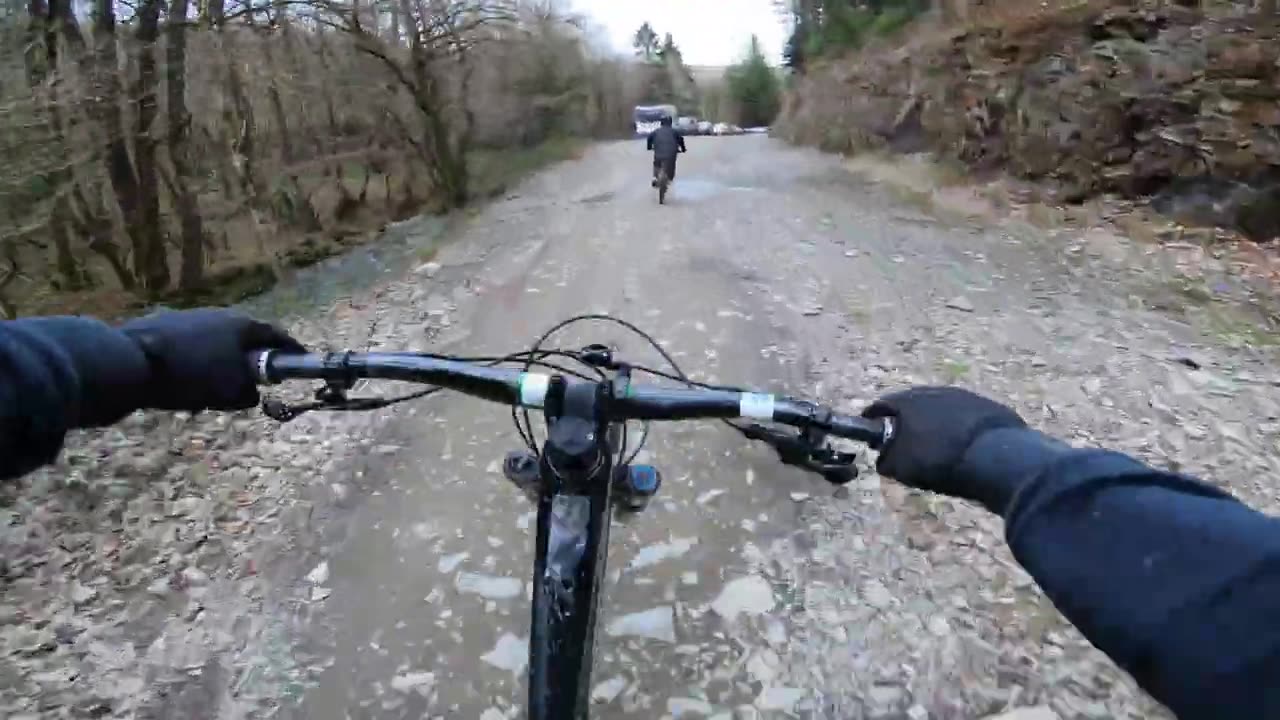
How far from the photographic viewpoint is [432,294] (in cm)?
966

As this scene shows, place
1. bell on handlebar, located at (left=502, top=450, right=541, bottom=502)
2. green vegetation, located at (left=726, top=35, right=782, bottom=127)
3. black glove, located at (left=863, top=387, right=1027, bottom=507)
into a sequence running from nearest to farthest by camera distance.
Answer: black glove, located at (left=863, top=387, right=1027, bottom=507) → bell on handlebar, located at (left=502, top=450, right=541, bottom=502) → green vegetation, located at (left=726, top=35, right=782, bottom=127)

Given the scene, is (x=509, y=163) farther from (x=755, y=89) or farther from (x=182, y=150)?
(x=755, y=89)

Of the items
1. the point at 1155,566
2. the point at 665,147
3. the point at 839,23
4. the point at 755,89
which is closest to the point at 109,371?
the point at 1155,566

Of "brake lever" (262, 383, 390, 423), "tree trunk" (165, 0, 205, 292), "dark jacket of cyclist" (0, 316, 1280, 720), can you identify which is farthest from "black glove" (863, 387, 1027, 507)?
"tree trunk" (165, 0, 205, 292)

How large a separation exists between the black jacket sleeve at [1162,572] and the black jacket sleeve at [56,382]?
199 centimetres

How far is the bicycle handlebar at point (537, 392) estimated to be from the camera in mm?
2109

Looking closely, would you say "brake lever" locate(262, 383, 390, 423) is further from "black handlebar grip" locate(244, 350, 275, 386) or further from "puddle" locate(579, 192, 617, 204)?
"puddle" locate(579, 192, 617, 204)

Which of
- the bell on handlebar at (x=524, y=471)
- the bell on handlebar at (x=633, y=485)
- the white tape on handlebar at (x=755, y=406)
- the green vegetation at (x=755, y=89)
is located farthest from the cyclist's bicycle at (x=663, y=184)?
the green vegetation at (x=755, y=89)

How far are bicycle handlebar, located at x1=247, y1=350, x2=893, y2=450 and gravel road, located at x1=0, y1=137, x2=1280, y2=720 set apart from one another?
1673 mm

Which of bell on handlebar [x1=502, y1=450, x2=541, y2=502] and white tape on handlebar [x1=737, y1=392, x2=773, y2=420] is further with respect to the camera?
bell on handlebar [x1=502, y1=450, x2=541, y2=502]

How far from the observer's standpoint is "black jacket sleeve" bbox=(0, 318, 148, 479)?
170 cm

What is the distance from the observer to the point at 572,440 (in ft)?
6.73

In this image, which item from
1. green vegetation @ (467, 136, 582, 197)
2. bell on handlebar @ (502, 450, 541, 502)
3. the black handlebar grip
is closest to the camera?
the black handlebar grip

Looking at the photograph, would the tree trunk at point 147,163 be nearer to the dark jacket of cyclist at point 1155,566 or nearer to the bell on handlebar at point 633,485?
the bell on handlebar at point 633,485
